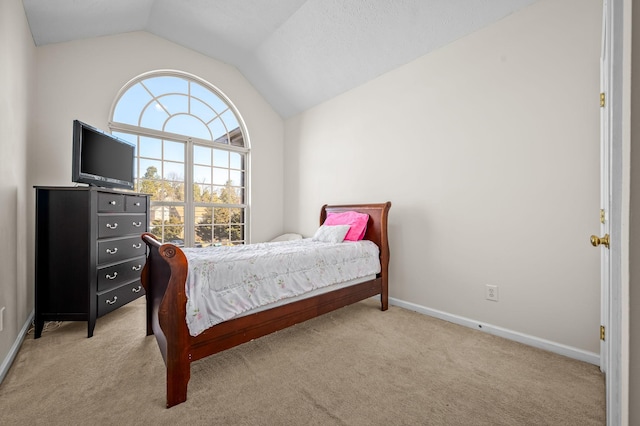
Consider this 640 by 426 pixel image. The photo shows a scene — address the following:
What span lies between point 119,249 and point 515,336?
11.0ft

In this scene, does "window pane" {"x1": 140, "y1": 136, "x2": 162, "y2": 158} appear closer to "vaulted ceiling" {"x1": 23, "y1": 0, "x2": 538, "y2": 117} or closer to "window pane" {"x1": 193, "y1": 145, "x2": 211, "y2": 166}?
"window pane" {"x1": 193, "y1": 145, "x2": 211, "y2": 166}

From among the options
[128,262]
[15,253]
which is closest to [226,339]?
[128,262]

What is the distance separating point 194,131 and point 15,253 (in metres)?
2.28

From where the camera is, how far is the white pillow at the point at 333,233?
2.79 m

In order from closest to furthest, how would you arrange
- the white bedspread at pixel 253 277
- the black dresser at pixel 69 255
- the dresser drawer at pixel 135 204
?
the white bedspread at pixel 253 277, the black dresser at pixel 69 255, the dresser drawer at pixel 135 204

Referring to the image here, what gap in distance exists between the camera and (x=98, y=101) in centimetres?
297

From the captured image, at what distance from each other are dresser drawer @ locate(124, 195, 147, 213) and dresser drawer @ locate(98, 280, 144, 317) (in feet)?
2.28

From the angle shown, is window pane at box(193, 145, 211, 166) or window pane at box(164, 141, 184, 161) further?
window pane at box(193, 145, 211, 166)

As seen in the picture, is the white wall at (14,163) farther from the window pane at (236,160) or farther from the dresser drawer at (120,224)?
the window pane at (236,160)

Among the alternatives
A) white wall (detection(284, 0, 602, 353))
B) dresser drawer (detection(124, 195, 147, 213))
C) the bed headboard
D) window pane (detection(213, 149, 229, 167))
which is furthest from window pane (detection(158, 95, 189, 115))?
the bed headboard

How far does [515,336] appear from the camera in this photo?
2115mm

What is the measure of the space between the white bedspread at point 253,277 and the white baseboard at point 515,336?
30.1 inches

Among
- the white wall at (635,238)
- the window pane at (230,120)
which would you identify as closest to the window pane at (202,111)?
the window pane at (230,120)

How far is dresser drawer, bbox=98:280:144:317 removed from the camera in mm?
2299
